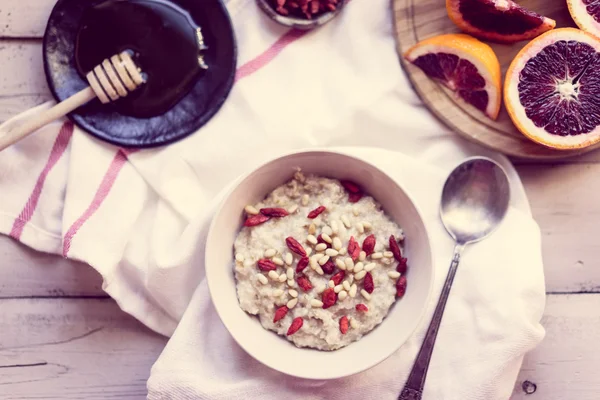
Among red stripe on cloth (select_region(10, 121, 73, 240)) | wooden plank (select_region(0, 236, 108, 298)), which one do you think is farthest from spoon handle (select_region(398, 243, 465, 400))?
red stripe on cloth (select_region(10, 121, 73, 240))

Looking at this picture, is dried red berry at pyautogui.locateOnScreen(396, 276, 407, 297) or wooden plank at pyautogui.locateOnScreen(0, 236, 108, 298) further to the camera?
wooden plank at pyautogui.locateOnScreen(0, 236, 108, 298)

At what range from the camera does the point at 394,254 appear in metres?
1.32

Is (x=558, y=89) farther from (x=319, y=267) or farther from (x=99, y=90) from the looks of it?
(x=99, y=90)

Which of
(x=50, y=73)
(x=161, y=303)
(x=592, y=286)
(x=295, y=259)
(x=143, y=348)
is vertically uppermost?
(x=50, y=73)

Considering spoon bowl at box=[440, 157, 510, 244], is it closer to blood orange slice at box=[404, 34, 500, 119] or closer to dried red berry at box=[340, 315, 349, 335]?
blood orange slice at box=[404, 34, 500, 119]

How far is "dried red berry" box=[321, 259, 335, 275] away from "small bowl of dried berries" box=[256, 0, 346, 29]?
0.60m

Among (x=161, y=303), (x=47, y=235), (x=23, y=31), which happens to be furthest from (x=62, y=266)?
(x=23, y=31)

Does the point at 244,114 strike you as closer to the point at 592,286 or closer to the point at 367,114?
the point at 367,114

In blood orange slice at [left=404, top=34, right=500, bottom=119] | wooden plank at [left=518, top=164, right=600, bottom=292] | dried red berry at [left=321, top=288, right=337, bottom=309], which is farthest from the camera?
wooden plank at [left=518, top=164, right=600, bottom=292]

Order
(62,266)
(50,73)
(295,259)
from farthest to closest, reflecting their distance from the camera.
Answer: (62,266) < (50,73) < (295,259)

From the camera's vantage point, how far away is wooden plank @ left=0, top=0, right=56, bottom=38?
147 centimetres

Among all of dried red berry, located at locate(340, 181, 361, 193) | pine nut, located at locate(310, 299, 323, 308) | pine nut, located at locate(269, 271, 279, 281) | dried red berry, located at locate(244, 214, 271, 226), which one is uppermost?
dried red berry, located at locate(244, 214, 271, 226)

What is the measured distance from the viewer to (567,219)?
1537 millimetres

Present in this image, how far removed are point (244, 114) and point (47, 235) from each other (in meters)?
0.62
